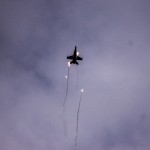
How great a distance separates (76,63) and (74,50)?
15.6 ft

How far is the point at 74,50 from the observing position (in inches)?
3588

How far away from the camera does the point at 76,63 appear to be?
94.1m
